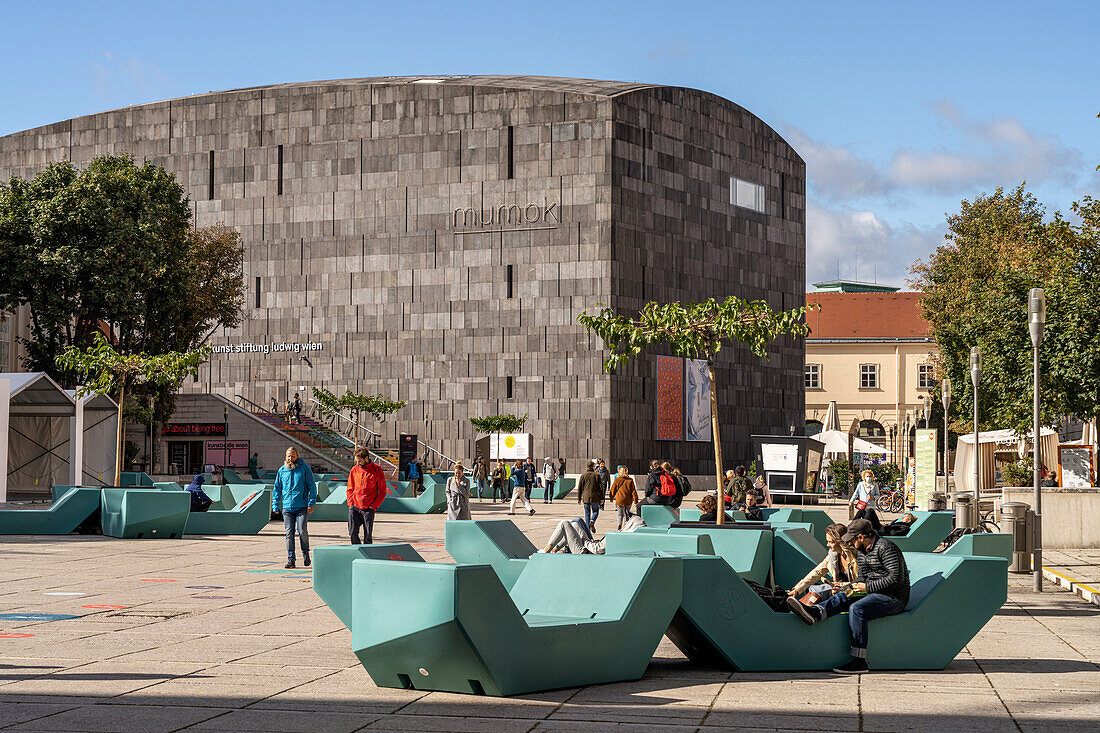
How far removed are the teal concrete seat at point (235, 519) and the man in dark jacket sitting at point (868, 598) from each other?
16.5m

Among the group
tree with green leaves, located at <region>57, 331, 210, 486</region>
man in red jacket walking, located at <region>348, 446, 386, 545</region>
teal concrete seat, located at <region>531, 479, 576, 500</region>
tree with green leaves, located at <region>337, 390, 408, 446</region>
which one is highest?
tree with green leaves, located at <region>57, 331, 210, 486</region>

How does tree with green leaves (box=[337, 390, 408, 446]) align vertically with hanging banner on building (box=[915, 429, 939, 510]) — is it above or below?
above

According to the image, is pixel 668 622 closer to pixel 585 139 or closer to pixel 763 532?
pixel 763 532

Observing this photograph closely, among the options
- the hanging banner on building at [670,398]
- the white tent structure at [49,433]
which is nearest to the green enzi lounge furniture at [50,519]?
the white tent structure at [49,433]

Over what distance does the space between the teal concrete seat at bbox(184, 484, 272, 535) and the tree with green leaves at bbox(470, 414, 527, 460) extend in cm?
3533

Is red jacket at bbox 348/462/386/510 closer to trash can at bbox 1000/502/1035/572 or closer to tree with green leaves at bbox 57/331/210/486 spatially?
trash can at bbox 1000/502/1035/572

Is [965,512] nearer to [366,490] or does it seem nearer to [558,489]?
[366,490]

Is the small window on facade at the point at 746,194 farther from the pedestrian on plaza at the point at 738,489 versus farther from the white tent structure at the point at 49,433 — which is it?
the pedestrian on plaza at the point at 738,489

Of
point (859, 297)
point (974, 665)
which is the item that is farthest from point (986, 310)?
point (859, 297)

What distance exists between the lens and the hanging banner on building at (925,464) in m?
38.8

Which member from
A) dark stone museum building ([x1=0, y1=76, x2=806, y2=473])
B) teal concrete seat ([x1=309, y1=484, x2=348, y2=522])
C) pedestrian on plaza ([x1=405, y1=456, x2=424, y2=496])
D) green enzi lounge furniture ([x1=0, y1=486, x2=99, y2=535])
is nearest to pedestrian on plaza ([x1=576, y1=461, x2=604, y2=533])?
teal concrete seat ([x1=309, y1=484, x2=348, y2=522])

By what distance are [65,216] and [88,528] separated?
24.2 m

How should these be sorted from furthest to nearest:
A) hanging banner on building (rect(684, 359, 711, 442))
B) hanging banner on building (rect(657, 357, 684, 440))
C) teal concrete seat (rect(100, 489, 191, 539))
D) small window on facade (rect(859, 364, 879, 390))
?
small window on facade (rect(859, 364, 879, 390)), hanging banner on building (rect(684, 359, 711, 442)), hanging banner on building (rect(657, 357, 684, 440)), teal concrete seat (rect(100, 489, 191, 539))

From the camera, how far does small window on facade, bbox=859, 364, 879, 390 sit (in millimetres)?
88812
